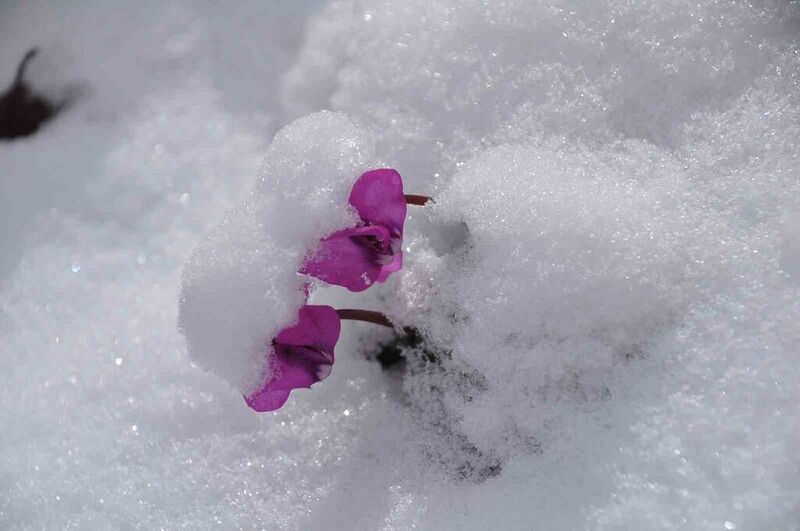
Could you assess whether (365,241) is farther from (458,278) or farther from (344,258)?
(458,278)


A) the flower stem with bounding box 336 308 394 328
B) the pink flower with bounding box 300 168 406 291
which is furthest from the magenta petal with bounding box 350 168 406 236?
the flower stem with bounding box 336 308 394 328

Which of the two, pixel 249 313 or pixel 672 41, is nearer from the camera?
pixel 249 313

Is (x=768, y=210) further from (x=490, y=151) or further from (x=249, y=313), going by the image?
(x=249, y=313)

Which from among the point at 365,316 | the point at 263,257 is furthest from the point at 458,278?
the point at 263,257

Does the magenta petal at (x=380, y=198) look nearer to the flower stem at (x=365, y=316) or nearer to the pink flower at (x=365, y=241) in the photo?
the pink flower at (x=365, y=241)

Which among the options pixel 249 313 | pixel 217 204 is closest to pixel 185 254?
→ pixel 217 204

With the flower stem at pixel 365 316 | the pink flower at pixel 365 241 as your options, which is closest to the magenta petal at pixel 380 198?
the pink flower at pixel 365 241

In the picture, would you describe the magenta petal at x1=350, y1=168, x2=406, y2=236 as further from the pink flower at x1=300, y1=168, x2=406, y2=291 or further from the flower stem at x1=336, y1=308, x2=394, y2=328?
the flower stem at x1=336, y1=308, x2=394, y2=328
